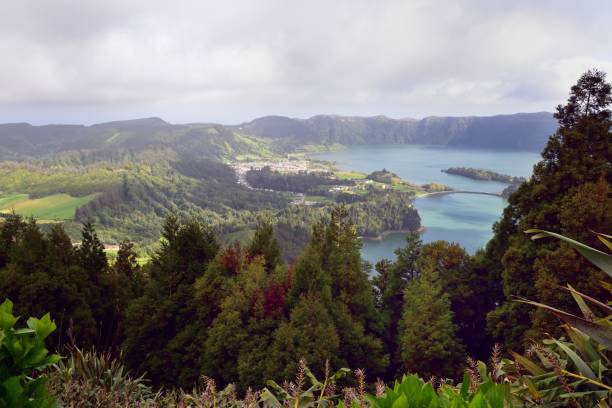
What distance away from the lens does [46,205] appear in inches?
3794

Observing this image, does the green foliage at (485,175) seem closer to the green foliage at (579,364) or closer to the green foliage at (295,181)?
the green foliage at (295,181)

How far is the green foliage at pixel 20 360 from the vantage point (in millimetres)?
1468

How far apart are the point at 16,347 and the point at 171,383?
33.5 feet

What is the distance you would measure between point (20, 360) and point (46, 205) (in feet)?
370

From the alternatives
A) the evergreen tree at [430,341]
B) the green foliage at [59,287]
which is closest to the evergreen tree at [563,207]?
the evergreen tree at [430,341]

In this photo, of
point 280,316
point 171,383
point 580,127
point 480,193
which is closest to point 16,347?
point 280,316

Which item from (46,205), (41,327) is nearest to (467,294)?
(41,327)

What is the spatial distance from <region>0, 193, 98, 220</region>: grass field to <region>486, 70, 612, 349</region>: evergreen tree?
94.3 m

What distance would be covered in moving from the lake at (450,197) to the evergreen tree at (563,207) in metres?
43.1

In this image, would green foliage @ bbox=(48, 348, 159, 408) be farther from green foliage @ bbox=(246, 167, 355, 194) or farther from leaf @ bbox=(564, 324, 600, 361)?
green foliage @ bbox=(246, 167, 355, 194)

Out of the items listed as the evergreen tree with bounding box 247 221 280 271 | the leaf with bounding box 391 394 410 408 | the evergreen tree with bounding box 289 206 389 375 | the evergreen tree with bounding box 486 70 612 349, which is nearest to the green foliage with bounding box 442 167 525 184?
the evergreen tree with bounding box 289 206 389 375

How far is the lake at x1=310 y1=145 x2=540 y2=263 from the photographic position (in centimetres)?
5947

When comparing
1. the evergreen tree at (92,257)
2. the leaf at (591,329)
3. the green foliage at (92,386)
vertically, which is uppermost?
the leaf at (591,329)

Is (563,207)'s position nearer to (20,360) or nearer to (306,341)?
(306,341)
